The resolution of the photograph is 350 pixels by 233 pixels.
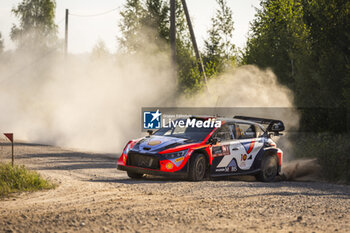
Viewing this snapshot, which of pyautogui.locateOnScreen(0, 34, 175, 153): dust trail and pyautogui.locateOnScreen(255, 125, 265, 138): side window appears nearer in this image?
pyautogui.locateOnScreen(255, 125, 265, 138): side window

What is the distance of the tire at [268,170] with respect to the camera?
525 inches

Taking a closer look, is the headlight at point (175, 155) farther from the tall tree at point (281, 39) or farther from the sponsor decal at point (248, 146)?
the tall tree at point (281, 39)

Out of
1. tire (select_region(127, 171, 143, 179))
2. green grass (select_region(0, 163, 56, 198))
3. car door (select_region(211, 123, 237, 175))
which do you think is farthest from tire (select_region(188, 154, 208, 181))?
green grass (select_region(0, 163, 56, 198))

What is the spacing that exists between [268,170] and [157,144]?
3.51m

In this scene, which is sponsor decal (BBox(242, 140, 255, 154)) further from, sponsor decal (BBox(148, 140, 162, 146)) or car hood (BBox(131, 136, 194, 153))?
sponsor decal (BBox(148, 140, 162, 146))

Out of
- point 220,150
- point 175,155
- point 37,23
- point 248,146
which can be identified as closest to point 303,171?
point 248,146

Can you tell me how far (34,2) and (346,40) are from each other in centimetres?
5437

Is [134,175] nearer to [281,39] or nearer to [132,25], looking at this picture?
[281,39]

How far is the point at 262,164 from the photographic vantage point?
13.3 meters

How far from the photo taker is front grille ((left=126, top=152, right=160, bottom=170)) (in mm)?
11328

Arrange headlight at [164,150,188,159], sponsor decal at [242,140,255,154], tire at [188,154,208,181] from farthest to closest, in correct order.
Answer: sponsor decal at [242,140,255,154] → tire at [188,154,208,181] → headlight at [164,150,188,159]

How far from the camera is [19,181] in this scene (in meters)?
10.5

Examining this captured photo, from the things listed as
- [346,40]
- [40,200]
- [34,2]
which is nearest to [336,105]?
[346,40]

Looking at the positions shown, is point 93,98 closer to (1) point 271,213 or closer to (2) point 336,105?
(2) point 336,105
